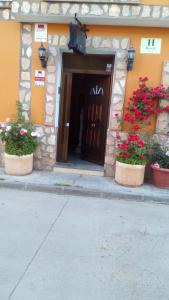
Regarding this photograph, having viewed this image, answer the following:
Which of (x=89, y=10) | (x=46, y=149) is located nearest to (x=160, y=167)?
(x=46, y=149)

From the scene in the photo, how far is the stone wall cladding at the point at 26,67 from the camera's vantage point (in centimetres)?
688

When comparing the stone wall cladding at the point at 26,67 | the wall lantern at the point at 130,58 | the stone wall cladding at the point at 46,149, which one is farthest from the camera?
the stone wall cladding at the point at 46,149

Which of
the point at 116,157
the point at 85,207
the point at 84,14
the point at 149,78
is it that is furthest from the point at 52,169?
the point at 84,14

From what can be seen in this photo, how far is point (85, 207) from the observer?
18.3 ft

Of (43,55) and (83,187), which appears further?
(43,55)

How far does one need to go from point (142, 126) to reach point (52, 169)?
2266mm

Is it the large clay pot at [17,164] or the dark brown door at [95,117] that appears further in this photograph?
the dark brown door at [95,117]

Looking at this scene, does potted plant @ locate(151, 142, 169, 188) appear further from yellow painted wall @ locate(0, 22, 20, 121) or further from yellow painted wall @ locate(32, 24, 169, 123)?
yellow painted wall @ locate(0, 22, 20, 121)

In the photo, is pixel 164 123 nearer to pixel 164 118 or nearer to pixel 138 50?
pixel 164 118

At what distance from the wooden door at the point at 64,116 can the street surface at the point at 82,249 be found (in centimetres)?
189

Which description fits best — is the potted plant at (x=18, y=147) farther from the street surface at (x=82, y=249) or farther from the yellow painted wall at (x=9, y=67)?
the street surface at (x=82, y=249)

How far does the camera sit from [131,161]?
643cm

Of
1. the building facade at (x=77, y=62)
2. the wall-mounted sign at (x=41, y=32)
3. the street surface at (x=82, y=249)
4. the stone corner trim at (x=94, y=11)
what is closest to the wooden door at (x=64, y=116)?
the building facade at (x=77, y=62)

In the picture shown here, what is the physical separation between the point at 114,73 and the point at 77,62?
102 centimetres
